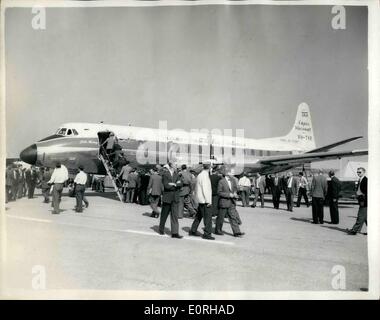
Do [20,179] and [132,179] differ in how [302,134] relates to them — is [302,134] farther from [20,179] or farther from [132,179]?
[20,179]

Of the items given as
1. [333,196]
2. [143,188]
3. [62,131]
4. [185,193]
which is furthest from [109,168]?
[333,196]

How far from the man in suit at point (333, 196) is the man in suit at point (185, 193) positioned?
15.0 ft

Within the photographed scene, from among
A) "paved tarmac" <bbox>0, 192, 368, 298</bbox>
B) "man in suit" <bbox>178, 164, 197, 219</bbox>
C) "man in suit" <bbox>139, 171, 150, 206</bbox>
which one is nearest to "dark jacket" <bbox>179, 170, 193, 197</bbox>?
"man in suit" <bbox>178, 164, 197, 219</bbox>

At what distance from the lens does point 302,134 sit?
26.4 meters

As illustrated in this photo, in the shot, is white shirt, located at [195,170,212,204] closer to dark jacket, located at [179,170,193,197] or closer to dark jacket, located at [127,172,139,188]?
dark jacket, located at [179,170,193,197]

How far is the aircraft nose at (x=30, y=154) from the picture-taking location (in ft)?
47.5

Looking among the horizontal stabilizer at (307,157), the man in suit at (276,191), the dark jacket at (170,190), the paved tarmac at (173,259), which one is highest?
the horizontal stabilizer at (307,157)

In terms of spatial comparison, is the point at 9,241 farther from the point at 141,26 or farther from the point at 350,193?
the point at 350,193

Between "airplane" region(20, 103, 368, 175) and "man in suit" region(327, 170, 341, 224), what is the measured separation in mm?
2742

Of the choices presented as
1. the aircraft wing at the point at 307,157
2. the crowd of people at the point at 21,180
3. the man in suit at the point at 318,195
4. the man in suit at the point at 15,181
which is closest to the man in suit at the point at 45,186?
the crowd of people at the point at 21,180

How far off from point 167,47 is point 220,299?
551 centimetres

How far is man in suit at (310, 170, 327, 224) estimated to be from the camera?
37.2ft

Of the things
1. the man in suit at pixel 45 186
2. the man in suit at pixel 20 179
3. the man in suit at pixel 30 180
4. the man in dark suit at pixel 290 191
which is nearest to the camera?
the man in suit at pixel 45 186

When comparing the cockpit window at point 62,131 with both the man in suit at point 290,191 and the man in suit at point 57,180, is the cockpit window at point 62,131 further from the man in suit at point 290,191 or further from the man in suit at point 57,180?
the man in suit at point 290,191
